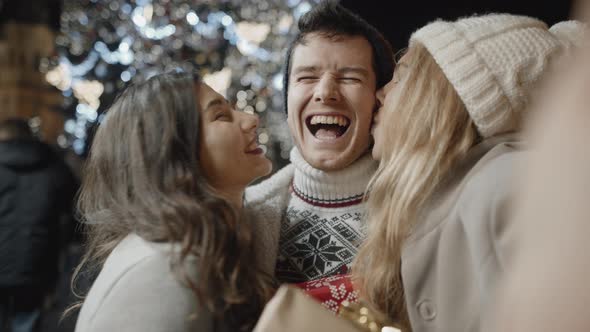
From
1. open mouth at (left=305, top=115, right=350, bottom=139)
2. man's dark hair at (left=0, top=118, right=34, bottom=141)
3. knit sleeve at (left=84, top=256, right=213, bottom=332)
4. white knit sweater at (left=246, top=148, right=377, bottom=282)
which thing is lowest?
man's dark hair at (left=0, top=118, right=34, bottom=141)

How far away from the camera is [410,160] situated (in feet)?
4.71

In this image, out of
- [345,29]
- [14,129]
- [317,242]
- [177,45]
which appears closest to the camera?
[317,242]

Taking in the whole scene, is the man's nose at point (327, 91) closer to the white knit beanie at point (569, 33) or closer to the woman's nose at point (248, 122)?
the woman's nose at point (248, 122)

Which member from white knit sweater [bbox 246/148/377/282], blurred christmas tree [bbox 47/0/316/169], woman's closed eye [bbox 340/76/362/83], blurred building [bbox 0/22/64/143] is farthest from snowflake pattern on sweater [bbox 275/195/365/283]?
blurred building [bbox 0/22/64/143]

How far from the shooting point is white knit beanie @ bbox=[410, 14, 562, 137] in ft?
4.35

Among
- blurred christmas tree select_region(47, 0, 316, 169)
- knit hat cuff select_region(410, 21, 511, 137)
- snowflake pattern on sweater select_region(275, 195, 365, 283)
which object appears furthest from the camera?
blurred christmas tree select_region(47, 0, 316, 169)

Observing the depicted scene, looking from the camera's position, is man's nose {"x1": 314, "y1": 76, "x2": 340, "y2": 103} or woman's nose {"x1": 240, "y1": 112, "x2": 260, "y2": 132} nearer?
woman's nose {"x1": 240, "y1": 112, "x2": 260, "y2": 132}

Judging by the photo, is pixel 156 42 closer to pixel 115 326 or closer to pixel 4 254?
pixel 4 254

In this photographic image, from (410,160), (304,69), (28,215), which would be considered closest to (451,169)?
(410,160)

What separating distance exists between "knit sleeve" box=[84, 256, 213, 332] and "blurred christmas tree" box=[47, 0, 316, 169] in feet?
11.5

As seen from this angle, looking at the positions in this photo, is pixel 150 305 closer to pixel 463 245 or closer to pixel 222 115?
pixel 222 115

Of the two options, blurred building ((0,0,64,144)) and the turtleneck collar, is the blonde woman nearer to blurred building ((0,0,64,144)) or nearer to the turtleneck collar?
the turtleneck collar

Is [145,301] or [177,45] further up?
[145,301]

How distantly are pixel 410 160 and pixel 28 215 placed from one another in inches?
92.0
